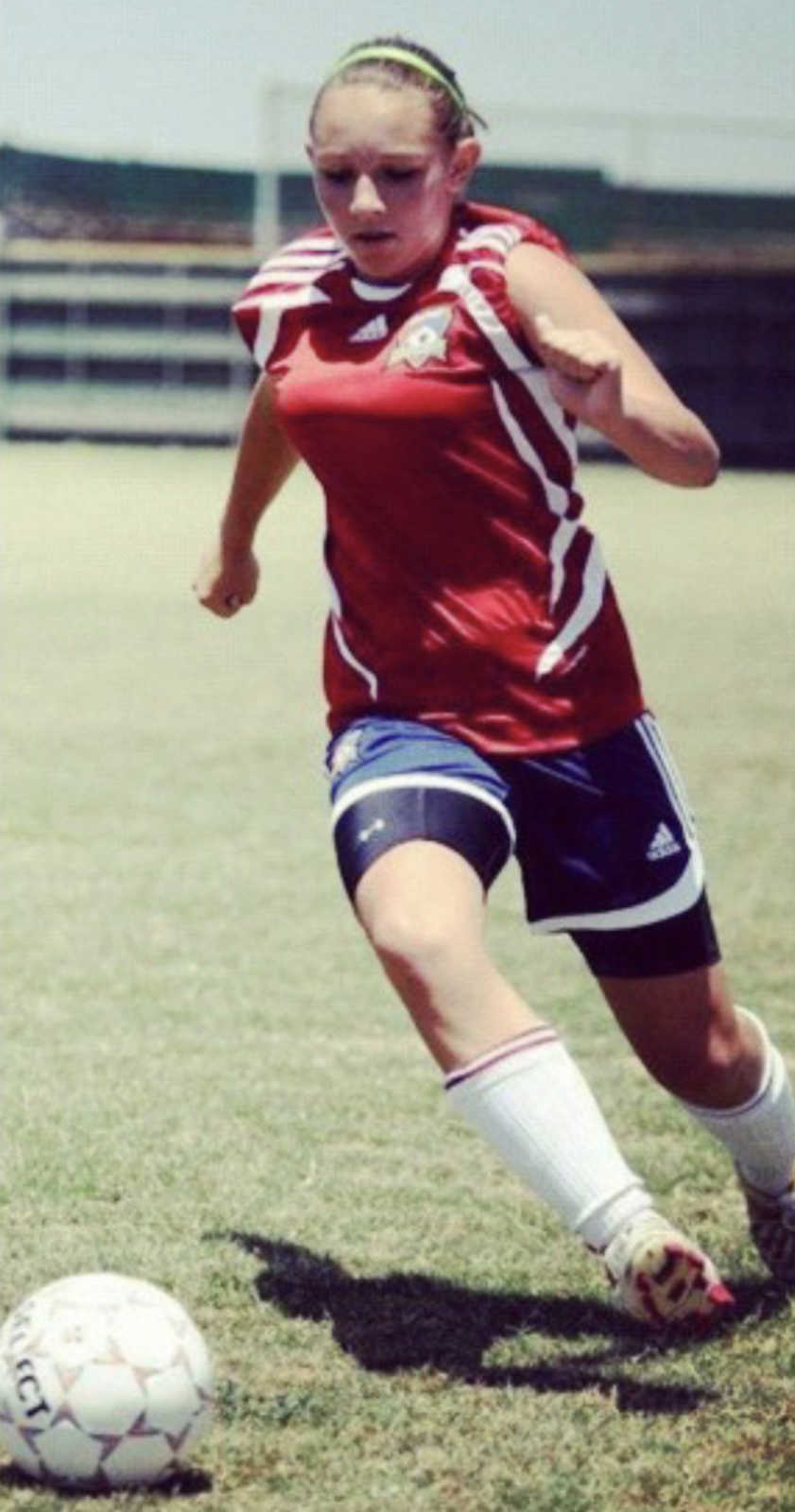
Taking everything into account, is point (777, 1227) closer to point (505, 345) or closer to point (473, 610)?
point (473, 610)

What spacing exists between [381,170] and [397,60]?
213 millimetres

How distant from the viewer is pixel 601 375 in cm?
424

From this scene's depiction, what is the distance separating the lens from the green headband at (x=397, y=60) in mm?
4602

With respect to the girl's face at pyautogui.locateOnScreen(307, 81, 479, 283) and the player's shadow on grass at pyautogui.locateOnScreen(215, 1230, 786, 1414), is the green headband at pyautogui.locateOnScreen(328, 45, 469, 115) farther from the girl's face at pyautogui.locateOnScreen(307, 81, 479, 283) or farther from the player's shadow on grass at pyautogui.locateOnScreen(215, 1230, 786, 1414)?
the player's shadow on grass at pyautogui.locateOnScreen(215, 1230, 786, 1414)

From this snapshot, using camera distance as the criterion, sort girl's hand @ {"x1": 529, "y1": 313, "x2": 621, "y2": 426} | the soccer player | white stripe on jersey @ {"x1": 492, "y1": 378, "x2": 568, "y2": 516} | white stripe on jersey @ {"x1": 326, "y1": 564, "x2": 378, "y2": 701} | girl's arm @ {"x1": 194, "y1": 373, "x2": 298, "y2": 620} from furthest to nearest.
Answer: girl's arm @ {"x1": 194, "y1": 373, "x2": 298, "y2": 620}
white stripe on jersey @ {"x1": 326, "y1": 564, "x2": 378, "y2": 701}
white stripe on jersey @ {"x1": 492, "y1": 378, "x2": 568, "y2": 516}
the soccer player
girl's hand @ {"x1": 529, "y1": 313, "x2": 621, "y2": 426}

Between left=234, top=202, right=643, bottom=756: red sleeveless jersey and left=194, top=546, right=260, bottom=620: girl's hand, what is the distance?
2.06ft

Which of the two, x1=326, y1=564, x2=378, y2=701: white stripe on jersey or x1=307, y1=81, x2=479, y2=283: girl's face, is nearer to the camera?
x1=307, y1=81, x2=479, y2=283: girl's face

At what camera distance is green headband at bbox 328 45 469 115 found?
460 cm

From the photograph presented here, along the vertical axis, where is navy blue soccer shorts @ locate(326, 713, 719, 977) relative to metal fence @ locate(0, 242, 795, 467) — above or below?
above

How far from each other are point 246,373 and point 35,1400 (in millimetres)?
42348

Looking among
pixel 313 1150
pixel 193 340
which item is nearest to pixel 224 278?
pixel 193 340

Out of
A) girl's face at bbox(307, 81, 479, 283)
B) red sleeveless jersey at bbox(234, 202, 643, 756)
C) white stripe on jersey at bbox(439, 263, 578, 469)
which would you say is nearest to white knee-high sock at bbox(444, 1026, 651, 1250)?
red sleeveless jersey at bbox(234, 202, 643, 756)

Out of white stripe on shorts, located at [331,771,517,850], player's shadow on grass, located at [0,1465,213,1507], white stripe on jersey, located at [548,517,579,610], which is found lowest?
player's shadow on grass, located at [0,1465,213,1507]

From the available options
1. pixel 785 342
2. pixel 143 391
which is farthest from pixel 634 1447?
pixel 143 391
